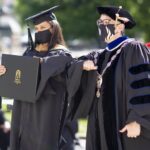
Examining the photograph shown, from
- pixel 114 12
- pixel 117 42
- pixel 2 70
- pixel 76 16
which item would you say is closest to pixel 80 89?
pixel 117 42

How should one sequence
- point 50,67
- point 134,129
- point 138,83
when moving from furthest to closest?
point 50,67, point 138,83, point 134,129

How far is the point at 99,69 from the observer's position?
221 inches

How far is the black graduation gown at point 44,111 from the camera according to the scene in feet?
20.1

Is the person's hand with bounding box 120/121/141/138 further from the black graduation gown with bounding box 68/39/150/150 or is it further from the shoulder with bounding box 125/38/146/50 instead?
the shoulder with bounding box 125/38/146/50

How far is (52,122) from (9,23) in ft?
208

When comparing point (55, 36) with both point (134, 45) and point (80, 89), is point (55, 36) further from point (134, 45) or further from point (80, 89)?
point (134, 45)

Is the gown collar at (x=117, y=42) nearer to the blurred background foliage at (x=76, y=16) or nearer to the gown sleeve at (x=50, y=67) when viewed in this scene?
the gown sleeve at (x=50, y=67)

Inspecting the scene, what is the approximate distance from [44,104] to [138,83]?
1.30 meters

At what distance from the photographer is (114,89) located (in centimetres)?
547

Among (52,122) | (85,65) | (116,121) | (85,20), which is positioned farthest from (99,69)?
(85,20)

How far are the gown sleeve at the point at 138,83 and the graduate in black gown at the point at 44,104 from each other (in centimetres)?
94

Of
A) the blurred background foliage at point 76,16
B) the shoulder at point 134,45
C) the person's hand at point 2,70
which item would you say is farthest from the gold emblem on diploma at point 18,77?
the blurred background foliage at point 76,16

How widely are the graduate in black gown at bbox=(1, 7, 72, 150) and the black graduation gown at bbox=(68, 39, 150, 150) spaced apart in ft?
1.62

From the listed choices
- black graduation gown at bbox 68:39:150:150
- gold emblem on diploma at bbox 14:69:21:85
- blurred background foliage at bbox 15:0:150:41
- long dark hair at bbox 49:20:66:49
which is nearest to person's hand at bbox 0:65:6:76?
gold emblem on diploma at bbox 14:69:21:85
